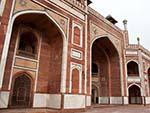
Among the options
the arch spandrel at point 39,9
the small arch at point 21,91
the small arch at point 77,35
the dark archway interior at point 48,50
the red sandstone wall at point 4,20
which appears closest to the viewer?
the red sandstone wall at point 4,20

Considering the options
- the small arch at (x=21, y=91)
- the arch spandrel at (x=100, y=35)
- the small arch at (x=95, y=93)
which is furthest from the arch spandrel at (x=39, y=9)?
the small arch at (x=95, y=93)

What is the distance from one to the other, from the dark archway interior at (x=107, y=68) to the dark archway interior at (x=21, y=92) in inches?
363

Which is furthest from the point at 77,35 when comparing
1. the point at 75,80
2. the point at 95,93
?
the point at 95,93

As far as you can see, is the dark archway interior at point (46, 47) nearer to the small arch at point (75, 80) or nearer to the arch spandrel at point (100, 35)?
the small arch at point (75, 80)

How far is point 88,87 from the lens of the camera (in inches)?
469

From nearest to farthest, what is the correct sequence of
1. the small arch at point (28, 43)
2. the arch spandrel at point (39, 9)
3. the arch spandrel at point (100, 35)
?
the arch spandrel at point (39, 9) → the small arch at point (28, 43) → the arch spandrel at point (100, 35)

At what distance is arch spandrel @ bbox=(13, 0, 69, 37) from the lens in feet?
28.1

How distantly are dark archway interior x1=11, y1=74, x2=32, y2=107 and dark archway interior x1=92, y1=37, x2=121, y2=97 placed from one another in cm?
921

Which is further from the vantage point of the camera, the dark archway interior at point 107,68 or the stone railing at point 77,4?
the dark archway interior at point 107,68

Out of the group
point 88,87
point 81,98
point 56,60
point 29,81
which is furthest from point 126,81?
point 29,81

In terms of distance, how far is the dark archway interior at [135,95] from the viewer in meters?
19.2

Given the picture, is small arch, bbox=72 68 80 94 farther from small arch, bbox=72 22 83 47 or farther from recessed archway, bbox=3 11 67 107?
small arch, bbox=72 22 83 47

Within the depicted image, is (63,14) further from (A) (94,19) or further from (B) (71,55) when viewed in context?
(A) (94,19)

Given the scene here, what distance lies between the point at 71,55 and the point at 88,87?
3.05 m
